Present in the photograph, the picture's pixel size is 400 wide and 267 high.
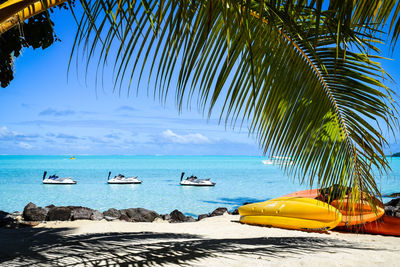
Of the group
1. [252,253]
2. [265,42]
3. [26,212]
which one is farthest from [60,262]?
[26,212]

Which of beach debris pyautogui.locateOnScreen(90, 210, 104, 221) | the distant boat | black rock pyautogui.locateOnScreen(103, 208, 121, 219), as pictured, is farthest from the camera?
black rock pyautogui.locateOnScreen(103, 208, 121, 219)

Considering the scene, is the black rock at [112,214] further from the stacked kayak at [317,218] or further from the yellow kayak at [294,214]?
the stacked kayak at [317,218]

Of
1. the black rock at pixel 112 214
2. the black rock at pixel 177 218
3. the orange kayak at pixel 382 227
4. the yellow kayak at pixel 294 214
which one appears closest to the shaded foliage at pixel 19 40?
the black rock at pixel 112 214

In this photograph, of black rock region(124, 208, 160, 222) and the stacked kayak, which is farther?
black rock region(124, 208, 160, 222)

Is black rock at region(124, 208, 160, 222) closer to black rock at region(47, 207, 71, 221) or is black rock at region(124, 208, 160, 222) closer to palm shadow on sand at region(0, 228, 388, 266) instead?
black rock at region(47, 207, 71, 221)

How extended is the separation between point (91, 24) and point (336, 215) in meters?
6.05

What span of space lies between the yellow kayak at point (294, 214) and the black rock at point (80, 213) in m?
4.17

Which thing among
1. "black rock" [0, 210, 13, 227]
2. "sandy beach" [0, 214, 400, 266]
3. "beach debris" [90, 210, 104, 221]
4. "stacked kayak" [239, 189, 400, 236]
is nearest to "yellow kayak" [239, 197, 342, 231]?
"stacked kayak" [239, 189, 400, 236]

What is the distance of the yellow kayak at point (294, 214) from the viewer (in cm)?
656

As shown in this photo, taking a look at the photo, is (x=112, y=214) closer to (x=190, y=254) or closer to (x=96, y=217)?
(x=96, y=217)

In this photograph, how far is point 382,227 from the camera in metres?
6.68

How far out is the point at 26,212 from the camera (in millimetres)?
8719

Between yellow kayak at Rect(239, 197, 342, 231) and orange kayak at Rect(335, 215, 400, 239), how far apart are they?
583mm

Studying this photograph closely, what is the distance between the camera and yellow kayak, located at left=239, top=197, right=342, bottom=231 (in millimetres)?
6559
